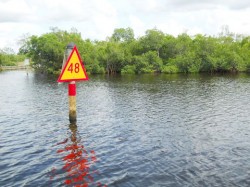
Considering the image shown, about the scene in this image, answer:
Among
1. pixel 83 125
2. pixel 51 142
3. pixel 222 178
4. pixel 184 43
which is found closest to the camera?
pixel 222 178

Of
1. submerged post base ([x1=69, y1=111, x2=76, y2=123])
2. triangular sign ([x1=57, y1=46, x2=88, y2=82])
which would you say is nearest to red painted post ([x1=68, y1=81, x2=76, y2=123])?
submerged post base ([x1=69, y1=111, x2=76, y2=123])

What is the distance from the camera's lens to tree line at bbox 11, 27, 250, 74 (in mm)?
86438

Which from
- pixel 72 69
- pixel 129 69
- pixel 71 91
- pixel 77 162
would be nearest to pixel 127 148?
pixel 77 162

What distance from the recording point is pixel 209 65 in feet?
281

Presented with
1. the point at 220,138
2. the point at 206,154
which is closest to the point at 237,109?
the point at 220,138

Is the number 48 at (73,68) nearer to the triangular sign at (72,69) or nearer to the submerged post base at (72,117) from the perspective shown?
the triangular sign at (72,69)

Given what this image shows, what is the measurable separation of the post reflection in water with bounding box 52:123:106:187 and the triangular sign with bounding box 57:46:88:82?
349 centimetres

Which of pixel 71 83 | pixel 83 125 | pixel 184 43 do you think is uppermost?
pixel 184 43

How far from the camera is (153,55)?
91.3 meters

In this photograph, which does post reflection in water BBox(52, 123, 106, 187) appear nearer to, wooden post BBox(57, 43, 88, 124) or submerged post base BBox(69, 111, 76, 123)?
submerged post base BBox(69, 111, 76, 123)

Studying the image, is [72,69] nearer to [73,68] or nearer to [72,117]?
[73,68]

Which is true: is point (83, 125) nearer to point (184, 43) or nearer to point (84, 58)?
point (84, 58)

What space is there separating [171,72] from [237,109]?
64188 millimetres

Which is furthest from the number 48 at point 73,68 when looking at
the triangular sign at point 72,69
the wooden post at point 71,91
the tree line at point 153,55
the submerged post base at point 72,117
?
the tree line at point 153,55
